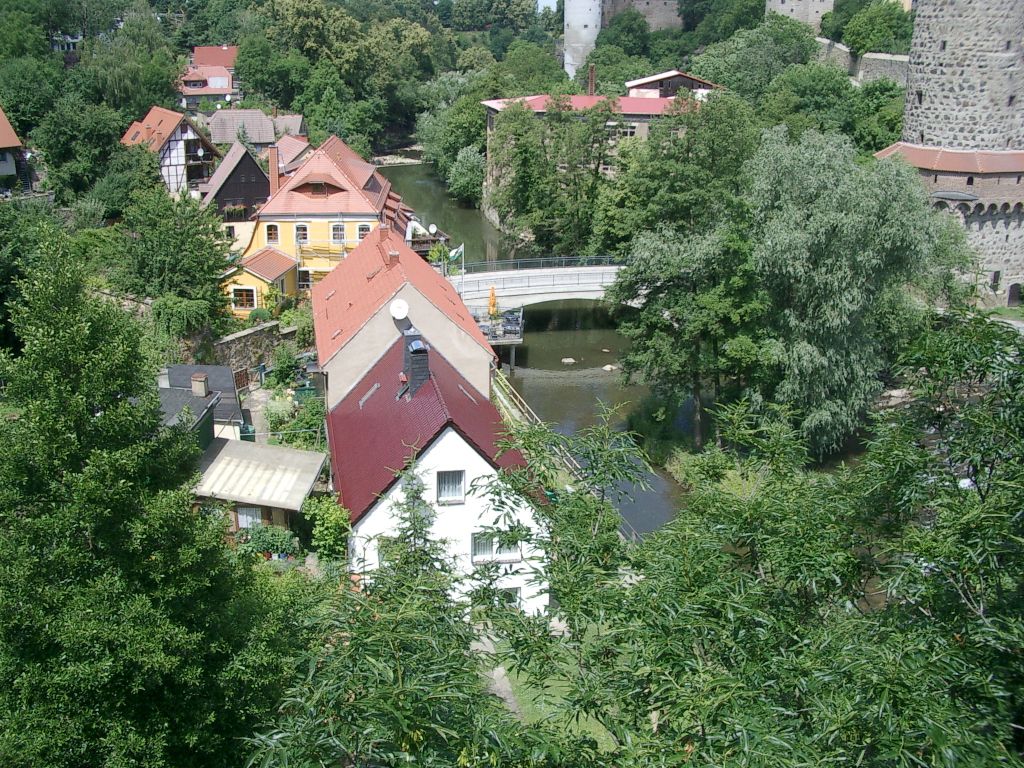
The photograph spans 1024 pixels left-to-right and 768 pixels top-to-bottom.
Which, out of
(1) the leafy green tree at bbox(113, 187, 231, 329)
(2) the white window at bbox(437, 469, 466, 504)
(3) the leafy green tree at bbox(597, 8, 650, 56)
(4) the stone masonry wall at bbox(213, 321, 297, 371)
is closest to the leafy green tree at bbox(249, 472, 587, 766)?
(2) the white window at bbox(437, 469, 466, 504)

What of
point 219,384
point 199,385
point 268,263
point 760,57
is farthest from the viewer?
point 760,57

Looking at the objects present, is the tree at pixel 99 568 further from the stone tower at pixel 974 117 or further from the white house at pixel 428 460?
the stone tower at pixel 974 117

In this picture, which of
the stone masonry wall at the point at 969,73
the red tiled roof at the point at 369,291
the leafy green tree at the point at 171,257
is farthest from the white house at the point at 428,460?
the stone masonry wall at the point at 969,73

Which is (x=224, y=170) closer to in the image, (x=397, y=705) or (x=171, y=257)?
(x=171, y=257)

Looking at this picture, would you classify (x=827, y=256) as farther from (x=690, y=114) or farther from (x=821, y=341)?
(x=690, y=114)

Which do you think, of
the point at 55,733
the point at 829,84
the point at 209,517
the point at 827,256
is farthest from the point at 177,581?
the point at 829,84

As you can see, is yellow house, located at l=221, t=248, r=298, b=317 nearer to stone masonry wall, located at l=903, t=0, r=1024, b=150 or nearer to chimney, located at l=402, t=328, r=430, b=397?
chimney, located at l=402, t=328, r=430, b=397

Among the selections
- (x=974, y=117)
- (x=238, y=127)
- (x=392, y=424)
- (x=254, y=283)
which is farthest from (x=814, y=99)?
(x=392, y=424)
